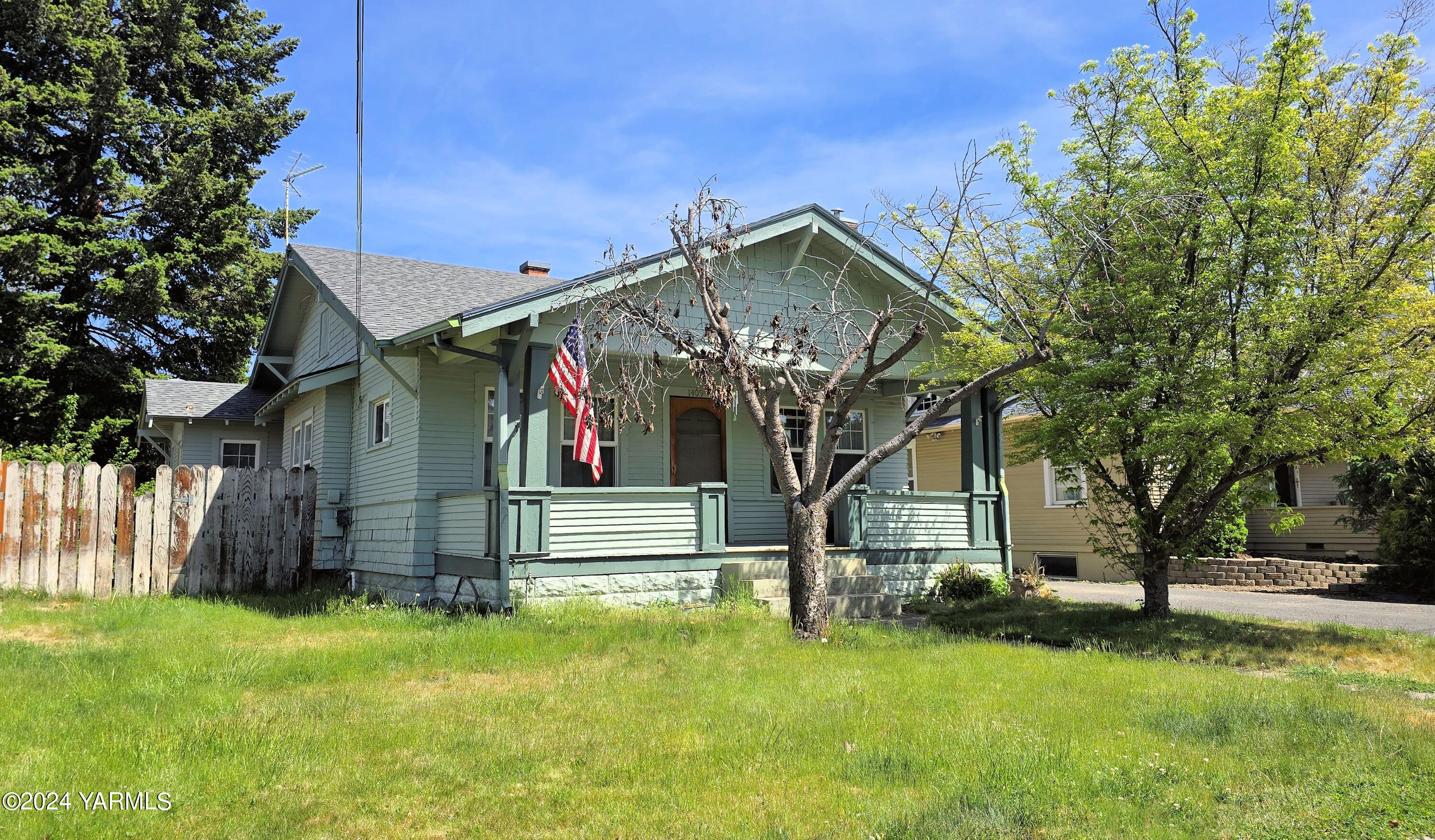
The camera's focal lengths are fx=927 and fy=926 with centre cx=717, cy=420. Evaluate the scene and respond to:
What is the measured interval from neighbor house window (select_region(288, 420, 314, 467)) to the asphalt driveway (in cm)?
1399

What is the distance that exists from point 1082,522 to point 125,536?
62.1ft

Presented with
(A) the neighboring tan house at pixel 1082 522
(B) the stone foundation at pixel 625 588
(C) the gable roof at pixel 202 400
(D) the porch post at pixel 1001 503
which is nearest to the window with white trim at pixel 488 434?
(B) the stone foundation at pixel 625 588

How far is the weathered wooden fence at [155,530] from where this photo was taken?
496 inches

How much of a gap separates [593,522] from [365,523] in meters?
5.21

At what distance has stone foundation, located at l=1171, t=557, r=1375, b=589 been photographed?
1823 centimetres

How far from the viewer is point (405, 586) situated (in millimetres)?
13164

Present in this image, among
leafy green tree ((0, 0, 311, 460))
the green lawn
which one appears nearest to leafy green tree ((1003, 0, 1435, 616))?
the green lawn

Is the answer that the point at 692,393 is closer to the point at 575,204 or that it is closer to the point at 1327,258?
the point at 575,204

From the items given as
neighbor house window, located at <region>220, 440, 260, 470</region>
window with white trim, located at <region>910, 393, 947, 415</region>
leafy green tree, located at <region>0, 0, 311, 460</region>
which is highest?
leafy green tree, located at <region>0, 0, 311, 460</region>

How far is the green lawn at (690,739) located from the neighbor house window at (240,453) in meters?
12.0

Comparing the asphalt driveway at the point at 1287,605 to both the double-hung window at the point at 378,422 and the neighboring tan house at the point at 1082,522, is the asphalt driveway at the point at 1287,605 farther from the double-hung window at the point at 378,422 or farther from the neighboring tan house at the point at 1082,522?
the double-hung window at the point at 378,422

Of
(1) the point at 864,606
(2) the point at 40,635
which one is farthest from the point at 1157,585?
(2) the point at 40,635

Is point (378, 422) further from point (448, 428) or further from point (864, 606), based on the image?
point (864, 606)

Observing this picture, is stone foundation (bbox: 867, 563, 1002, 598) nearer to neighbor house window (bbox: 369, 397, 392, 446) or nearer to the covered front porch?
the covered front porch
